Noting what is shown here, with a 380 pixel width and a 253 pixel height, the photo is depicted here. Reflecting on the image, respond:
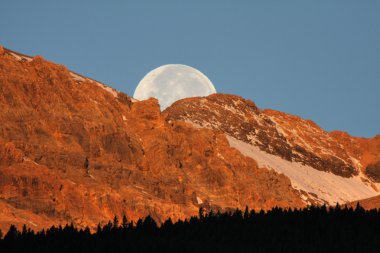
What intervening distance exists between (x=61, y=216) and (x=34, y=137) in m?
19.9

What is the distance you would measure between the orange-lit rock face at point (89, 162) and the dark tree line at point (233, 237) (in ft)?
71.2

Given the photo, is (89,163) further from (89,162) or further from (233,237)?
(233,237)

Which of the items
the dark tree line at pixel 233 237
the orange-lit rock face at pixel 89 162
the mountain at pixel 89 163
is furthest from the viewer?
the orange-lit rock face at pixel 89 162

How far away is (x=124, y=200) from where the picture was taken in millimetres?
160500

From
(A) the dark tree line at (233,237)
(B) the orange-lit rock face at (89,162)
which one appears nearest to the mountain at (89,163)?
(B) the orange-lit rock face at (89,162)

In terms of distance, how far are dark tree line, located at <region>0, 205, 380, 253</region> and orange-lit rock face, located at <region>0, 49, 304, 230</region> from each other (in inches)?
854

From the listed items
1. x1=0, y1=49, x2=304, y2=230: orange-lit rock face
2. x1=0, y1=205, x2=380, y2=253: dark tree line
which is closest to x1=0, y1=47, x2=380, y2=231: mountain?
x1=0, y1=49, x2=304, y2=230: orange-lit rock face

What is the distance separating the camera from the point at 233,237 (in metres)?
114

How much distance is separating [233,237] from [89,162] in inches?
2297

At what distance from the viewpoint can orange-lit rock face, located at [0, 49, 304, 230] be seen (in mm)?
152125

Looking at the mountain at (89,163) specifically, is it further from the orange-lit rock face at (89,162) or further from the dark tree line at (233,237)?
the dark tree line at (233,237)

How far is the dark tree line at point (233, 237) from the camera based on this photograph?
106 meters

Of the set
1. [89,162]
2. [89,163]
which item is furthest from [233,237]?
[89,162]

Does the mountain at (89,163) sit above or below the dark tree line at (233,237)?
above
